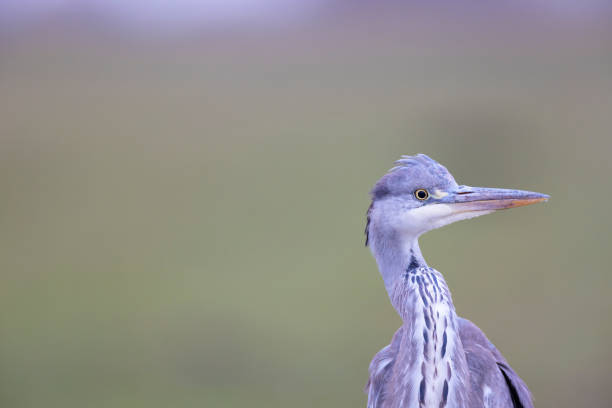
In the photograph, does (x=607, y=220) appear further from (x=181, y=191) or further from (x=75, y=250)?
(x=75, y=250)

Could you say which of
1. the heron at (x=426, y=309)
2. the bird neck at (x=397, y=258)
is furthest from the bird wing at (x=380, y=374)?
the bird neck at (x=397, y=258)

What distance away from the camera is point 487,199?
104 cm

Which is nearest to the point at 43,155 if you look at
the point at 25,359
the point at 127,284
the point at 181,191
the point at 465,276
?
the point at 181,191

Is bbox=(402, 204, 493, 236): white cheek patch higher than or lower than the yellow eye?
lower

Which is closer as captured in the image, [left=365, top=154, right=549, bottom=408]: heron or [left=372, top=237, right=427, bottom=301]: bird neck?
[left=365, top=154, right=549, bottom=408]: heron

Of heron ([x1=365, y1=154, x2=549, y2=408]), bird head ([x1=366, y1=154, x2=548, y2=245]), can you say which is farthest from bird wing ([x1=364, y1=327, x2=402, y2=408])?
bird head ([x1=366, y1=154, x2=548, y2=245])

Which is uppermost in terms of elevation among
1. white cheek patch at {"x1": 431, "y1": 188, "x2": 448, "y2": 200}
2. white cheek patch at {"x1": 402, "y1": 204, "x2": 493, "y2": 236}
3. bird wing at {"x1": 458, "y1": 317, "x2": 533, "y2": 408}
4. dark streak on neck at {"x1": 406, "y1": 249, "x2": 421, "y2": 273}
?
white cheek patch at {"x1": 431, "y1": 188, "x2": 448, "y2": 200}

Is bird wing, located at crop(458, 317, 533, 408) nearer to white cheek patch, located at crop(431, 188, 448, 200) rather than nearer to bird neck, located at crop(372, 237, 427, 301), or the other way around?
bird neck, located at crop(372, 237, 427, 301)

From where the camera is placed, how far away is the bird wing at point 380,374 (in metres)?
1.08

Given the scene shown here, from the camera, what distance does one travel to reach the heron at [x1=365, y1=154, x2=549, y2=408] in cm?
96

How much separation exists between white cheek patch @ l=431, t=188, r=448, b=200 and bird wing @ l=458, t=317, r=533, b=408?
307mm

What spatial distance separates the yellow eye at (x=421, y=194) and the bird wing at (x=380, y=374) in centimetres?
31

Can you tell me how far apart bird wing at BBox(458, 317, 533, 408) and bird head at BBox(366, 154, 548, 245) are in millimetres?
263

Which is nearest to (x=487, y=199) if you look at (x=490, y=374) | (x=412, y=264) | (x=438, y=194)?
(x=438, y=194)
